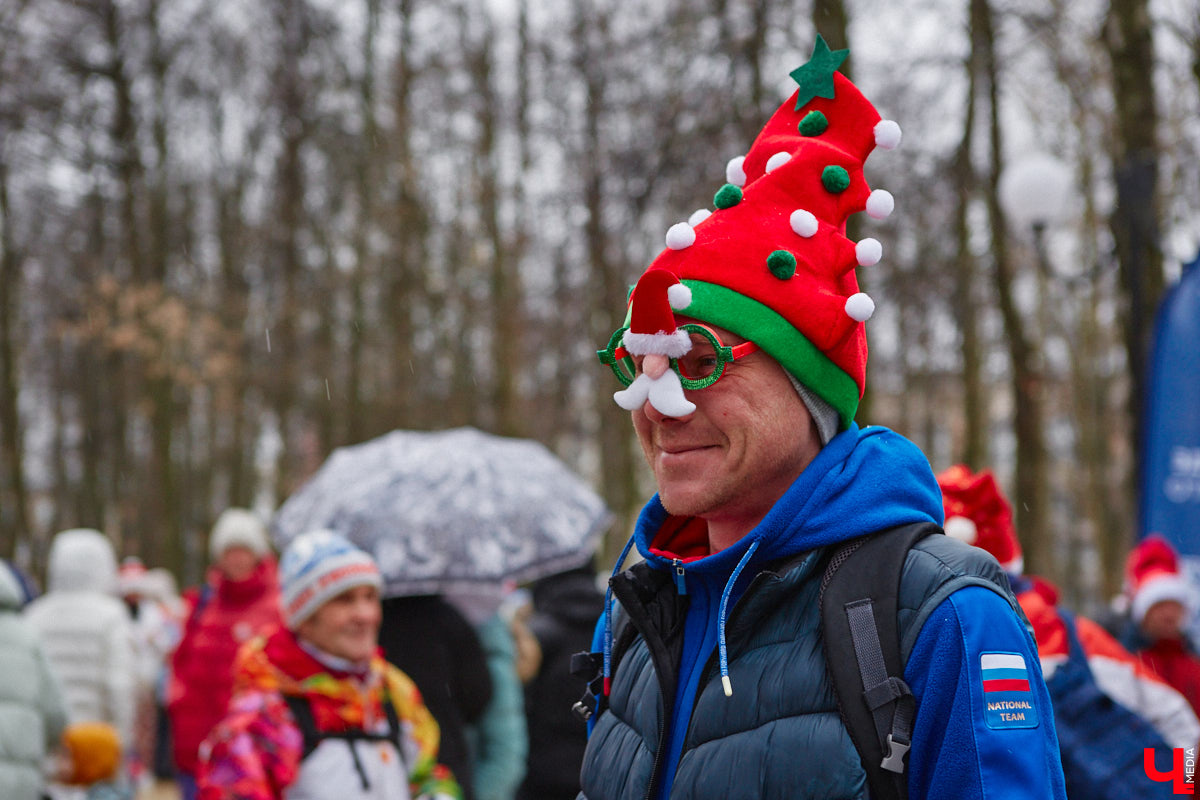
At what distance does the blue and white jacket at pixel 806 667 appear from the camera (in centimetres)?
177

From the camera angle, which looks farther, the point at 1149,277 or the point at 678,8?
the point at 678,8

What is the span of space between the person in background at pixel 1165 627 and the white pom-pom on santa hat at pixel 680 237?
5.44m

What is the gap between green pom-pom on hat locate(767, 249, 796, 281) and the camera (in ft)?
7.07

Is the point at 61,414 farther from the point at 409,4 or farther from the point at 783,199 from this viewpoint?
the point at 783,199

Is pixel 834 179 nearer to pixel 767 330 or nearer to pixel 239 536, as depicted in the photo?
pixel 767 330

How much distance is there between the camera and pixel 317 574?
414 cm

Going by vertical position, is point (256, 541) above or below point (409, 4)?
below

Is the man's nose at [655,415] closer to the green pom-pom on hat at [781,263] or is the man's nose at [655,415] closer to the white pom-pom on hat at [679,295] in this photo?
the white pom-pom on hat at [679,295]

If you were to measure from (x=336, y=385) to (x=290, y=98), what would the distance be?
10.2 m

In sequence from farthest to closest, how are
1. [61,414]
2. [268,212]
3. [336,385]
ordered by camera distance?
[61,414]
[336,385]
[268,212]

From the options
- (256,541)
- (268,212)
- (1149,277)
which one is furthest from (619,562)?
(268,212)

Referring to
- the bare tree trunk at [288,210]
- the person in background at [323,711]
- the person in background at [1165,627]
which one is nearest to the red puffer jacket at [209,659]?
the person in background at [323,711]

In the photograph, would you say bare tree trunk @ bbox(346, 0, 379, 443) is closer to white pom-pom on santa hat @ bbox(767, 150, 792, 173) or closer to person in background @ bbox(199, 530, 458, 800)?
person in background @ bbox(199, 530, 458, 800)

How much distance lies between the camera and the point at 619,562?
2389mm
